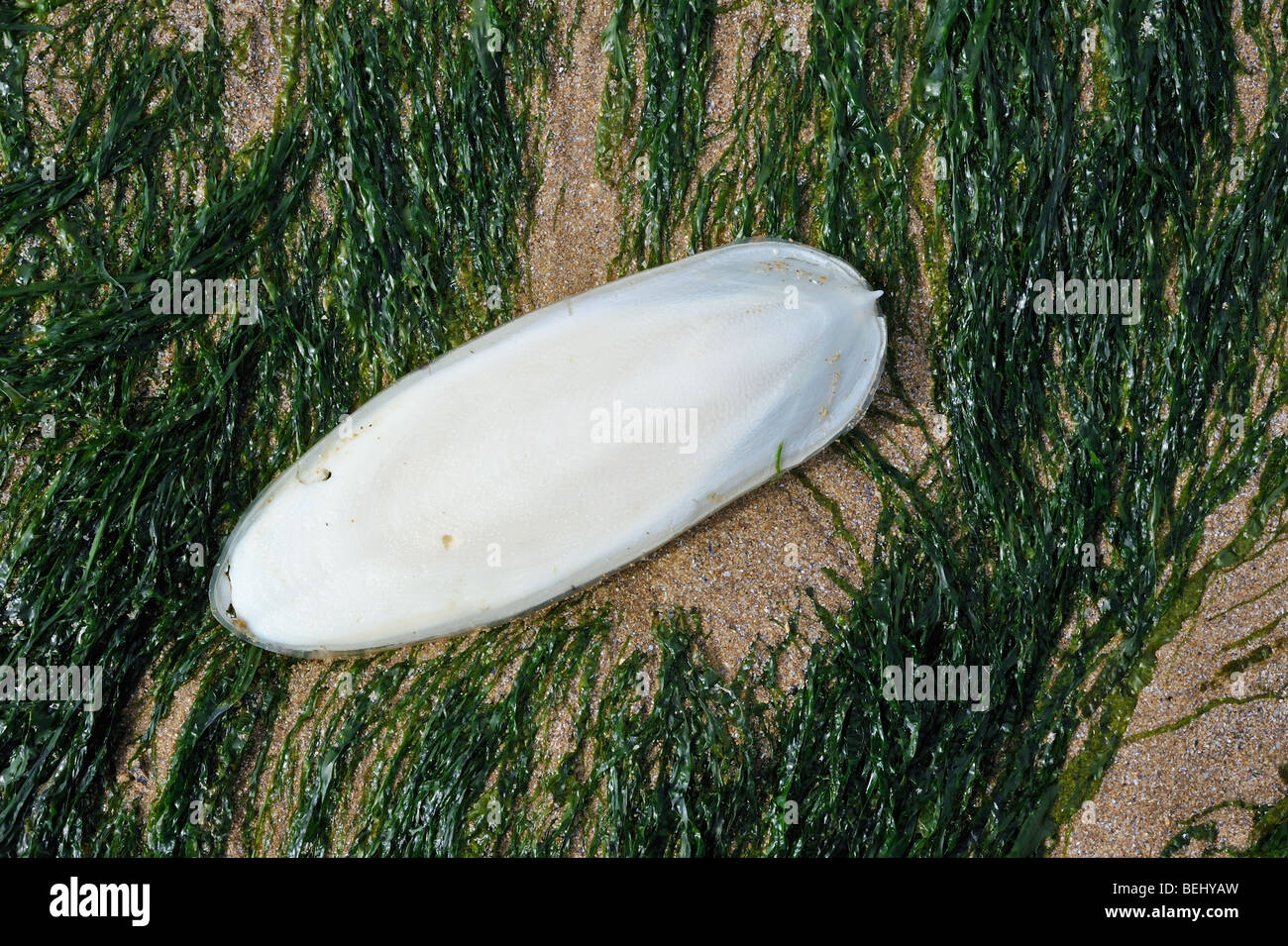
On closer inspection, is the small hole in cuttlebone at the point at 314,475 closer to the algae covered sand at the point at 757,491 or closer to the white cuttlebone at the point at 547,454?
the white cuttlebone at the point at 547,454

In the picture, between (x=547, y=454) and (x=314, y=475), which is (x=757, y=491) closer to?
(x=547, y=454)

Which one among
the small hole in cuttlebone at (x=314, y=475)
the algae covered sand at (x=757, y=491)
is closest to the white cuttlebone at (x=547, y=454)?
the small hole in cuttlebone at (x=314, y=475)

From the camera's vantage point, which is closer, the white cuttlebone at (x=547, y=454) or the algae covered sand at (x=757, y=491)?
the white cuttlebone at (x=547, y=454)

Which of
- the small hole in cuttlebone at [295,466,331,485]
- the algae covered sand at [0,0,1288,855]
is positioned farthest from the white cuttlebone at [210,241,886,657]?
the algae covered sand at [0,0,1288,855]

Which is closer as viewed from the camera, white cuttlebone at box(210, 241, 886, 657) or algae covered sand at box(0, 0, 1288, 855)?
white cuttlebone at box(210, 241, 886, 657)

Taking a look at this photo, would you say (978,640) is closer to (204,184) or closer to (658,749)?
(658,749)

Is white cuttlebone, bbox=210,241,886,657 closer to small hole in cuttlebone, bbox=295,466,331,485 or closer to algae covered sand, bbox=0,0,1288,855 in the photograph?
small hole in cuttlebone, bbox=295,466,331,485
